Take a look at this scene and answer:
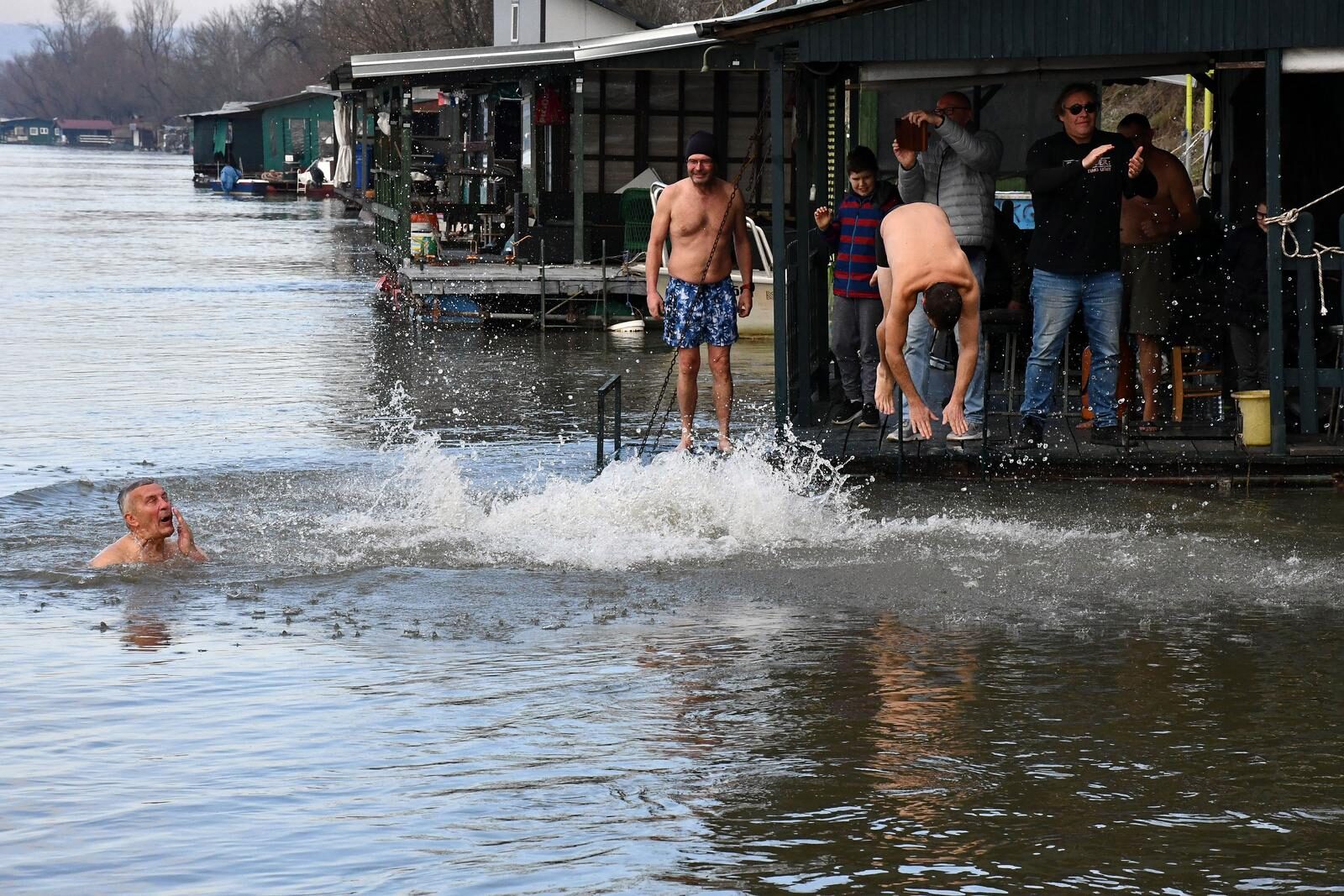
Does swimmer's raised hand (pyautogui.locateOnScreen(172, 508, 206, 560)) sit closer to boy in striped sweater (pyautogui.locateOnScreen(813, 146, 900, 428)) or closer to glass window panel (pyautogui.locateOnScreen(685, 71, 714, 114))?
boy in striped sweater (pyautogui.locateOnScreen(813, 146, 900, 428))

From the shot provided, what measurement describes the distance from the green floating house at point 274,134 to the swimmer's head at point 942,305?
70.3 metres

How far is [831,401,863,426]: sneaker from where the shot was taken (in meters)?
13.2

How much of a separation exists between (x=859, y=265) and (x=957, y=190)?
35.6 inches

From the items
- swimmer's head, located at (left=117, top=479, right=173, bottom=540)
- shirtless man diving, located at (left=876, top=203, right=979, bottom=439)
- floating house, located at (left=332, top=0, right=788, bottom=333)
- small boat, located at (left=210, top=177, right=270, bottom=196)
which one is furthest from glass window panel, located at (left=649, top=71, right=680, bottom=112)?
small boat, located at (left=210, top=177, right=270, bottom=196)

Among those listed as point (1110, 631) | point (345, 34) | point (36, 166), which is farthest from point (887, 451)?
point (36, 166)

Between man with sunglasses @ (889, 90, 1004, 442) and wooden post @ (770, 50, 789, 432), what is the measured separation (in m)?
0.80

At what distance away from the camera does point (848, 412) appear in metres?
13.5

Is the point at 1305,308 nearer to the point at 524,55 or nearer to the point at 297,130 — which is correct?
the point at 524,55

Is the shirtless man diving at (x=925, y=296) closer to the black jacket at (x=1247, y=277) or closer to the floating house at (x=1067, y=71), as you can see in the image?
the floating house at (x=1067, y=71)

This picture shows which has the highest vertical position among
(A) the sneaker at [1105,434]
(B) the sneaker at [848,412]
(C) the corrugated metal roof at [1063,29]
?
(C) the corrugated metal roof at [1063,29]

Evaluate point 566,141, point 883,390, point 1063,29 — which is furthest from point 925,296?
point 566,141

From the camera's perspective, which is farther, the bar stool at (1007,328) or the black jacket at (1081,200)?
the bar stool at (1007,328)

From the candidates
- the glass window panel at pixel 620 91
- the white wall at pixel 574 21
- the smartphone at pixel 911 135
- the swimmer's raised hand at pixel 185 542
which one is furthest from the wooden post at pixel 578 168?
the white wall at pixel 574 21

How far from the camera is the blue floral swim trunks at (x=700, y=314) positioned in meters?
12.2
